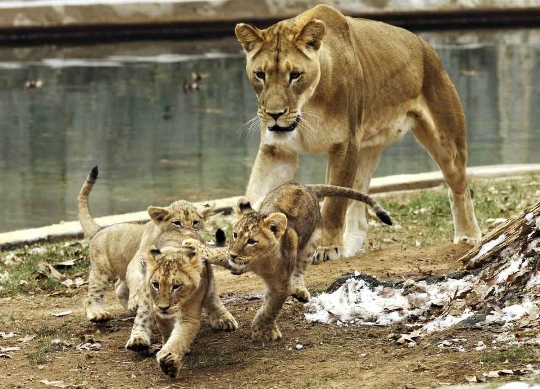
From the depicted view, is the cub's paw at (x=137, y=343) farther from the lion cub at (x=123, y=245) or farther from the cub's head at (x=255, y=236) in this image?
the cub's head at (x=255, y=236)

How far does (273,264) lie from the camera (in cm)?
631

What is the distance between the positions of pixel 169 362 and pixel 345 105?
129 inches

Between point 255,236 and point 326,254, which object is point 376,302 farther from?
point 326,254

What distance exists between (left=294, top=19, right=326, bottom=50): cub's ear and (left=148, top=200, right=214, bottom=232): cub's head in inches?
59.8

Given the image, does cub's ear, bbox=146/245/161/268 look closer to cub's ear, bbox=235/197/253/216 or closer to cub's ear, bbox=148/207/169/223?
cub's ear, bbox=235/197/253/216

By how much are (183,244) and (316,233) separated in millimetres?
1031

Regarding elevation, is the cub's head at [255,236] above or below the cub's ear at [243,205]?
below

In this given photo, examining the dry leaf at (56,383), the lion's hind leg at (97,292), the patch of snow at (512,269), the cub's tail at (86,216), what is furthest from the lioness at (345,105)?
the dry leaf at (56,383)

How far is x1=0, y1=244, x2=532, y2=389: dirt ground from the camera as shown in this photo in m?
5.77

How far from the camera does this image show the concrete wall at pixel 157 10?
24.1m

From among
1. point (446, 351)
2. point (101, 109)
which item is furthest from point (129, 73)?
point (446, 351)

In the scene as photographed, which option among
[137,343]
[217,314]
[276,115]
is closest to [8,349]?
[137,343]

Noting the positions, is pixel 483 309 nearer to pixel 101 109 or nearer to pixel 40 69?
pixel 101 109

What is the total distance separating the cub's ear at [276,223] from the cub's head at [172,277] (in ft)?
1.31
